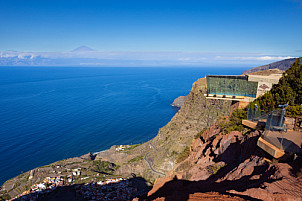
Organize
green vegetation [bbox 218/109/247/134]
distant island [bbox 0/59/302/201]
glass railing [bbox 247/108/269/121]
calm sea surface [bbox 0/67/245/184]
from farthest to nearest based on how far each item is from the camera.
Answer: calm sea surface [bbox 0/67/245/184]
green vegetation [bbox 218/109/247/134]
glass railing [bbox 247/108/269/121]
distant island [bbox 0/59/302/201]

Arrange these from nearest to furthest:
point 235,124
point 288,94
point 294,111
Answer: point 294,111 < point 288,94 < point 235,124

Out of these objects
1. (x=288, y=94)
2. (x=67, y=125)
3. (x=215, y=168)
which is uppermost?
(x=288, y=94)

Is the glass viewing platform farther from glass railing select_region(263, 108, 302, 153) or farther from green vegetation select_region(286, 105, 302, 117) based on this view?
glass railing select_region(263, 108, 302, 153)

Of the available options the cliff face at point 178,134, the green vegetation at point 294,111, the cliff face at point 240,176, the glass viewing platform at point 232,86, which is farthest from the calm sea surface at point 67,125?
the green vegetation at point 294,111

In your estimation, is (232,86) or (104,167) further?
(104,167)

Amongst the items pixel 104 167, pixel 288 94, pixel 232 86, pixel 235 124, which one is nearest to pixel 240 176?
pixel 235 124

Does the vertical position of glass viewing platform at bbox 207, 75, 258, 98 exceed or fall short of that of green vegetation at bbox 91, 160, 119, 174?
it exceeds it

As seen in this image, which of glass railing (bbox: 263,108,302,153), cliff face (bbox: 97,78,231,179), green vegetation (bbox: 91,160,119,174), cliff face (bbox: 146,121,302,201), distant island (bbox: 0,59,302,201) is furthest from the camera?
green vegetation (bbox: 91,160,119,174)

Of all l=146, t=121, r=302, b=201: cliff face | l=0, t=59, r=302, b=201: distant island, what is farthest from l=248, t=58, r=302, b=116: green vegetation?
l=146, t=121, r=302, b=201: cliff face

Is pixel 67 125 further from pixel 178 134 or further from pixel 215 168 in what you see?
pixel 215 168

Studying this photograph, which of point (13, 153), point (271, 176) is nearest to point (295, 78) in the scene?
point (271, 176)

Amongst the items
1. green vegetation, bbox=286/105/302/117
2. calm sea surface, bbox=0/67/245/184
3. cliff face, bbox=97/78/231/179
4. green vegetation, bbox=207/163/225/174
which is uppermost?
green vegetation, bbox=286/105/302/117

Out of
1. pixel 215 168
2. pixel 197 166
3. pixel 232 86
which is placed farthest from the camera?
pixel 232 86

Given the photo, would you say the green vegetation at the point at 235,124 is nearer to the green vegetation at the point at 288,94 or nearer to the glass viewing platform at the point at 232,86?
the green vegetation at the point at 288,94
